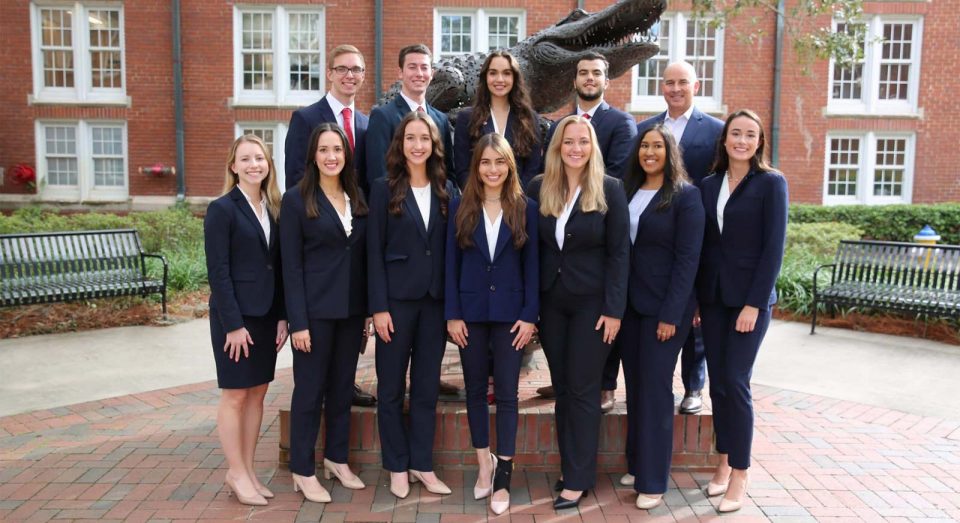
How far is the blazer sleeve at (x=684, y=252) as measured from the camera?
3.43 metres

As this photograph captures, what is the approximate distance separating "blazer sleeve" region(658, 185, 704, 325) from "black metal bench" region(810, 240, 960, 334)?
4.84 m

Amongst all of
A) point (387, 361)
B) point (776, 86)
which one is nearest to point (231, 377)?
point (387, 361)

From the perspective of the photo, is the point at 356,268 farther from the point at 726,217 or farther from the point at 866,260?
the point at 866,260

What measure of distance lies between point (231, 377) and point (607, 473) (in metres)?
2.05

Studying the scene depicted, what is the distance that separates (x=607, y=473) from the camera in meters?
4.02

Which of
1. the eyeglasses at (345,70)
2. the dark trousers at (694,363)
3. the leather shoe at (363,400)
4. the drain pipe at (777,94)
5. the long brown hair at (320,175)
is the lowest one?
the leather shoe at (363,400)

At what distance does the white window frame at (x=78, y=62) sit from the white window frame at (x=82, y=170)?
1.56 ft

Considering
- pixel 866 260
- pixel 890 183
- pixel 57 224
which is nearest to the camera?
pixel 866 260

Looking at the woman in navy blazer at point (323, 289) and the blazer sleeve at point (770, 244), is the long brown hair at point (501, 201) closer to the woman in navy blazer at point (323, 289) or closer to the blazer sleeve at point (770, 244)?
the woman in navy blazer at point (323, 289)

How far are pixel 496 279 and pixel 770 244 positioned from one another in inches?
50.7

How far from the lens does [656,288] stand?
350 cm

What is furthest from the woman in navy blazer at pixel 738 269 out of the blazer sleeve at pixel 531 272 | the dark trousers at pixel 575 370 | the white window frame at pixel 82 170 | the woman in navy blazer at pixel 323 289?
the white window frame at pixel 82 170

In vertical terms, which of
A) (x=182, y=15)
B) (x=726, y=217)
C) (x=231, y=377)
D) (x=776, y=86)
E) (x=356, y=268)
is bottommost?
(x=231, y=377)

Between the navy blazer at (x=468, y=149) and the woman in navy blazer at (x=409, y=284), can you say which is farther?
the navy blazer at (x=468, y=149)
